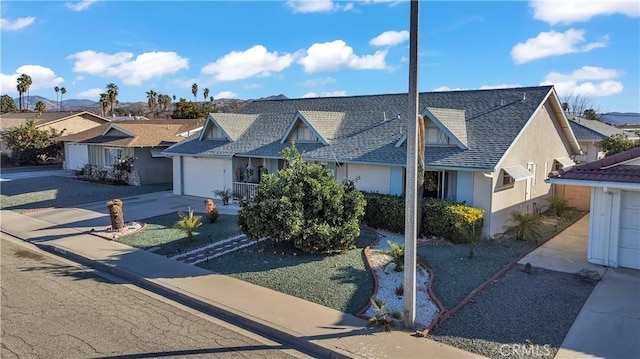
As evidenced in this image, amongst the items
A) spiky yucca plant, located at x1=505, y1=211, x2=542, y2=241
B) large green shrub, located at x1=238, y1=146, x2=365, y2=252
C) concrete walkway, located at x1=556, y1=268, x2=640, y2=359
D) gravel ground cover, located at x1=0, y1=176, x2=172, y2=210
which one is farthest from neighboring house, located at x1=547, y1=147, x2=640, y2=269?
gravel ground cover, located at x1=0, y1=176, x2=172, y2=210

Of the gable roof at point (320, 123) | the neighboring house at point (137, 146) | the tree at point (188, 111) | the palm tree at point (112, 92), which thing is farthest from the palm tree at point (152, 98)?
the gable roof at point (320, 123)

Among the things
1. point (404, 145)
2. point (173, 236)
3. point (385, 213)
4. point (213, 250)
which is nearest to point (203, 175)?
point (173, 236)

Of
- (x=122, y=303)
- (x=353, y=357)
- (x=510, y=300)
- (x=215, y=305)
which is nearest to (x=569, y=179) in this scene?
(x=510, y=300)

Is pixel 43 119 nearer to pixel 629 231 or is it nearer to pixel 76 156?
pixel 76 156

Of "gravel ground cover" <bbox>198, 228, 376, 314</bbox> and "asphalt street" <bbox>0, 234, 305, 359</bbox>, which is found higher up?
"gravel ground cover" <bbox>198, 228, 376, 314</bbox>

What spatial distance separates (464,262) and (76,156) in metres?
36.2

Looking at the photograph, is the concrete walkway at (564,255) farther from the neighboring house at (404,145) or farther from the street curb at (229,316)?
the street curb at (229,316)

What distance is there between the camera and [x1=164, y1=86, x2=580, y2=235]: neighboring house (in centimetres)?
1650

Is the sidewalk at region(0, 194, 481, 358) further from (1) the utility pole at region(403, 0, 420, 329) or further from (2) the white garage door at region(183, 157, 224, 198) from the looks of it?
(2) the white garage door at region(183, 157, 224, 198)

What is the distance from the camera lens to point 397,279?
1121 centimetres

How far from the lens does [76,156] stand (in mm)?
38562

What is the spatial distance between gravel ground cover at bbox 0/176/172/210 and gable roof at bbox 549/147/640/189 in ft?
73.3

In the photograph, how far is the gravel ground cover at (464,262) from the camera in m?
10.5

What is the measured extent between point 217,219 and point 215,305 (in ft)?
29.1
